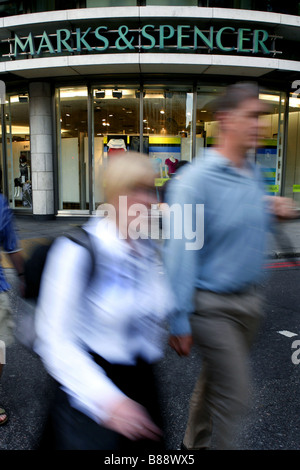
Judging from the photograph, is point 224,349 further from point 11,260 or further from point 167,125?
point 167,125

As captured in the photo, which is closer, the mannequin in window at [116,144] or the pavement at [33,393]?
the pavement at [33,393]

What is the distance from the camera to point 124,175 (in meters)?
1.40

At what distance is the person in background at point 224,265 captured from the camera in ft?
6.36

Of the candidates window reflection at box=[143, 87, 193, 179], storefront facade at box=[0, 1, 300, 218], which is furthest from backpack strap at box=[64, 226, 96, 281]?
window reflection at box=[143, 87, 193, 179]

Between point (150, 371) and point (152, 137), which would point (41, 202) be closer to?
point (152, 137)

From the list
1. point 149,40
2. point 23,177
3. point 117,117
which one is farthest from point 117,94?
point 23,177

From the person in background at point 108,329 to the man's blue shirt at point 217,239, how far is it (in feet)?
1.54

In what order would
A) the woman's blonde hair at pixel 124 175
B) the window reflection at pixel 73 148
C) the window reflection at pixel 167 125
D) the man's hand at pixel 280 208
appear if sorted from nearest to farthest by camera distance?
1. the woman's blonde hair at pixel 124 175
2. the man's hand at pixel 280 208
3. the window reflection at pixel 167 125
4. the window reflection at pixel 73 148

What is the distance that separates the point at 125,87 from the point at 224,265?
11942 millimetres

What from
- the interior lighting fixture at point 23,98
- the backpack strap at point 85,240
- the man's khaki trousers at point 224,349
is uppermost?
the interior lighting fixture at point 23,98

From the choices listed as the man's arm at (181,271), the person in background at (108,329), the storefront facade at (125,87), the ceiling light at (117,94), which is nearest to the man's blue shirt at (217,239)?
the man's arm at (181,271)

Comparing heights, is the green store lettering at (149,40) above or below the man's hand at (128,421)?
above

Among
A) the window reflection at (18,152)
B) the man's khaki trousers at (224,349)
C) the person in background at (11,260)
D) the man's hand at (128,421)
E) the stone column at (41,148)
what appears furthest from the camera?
the window reflection at (18,152)

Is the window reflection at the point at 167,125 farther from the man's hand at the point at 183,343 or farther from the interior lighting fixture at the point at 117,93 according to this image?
the man's hand at the point at 183,343
